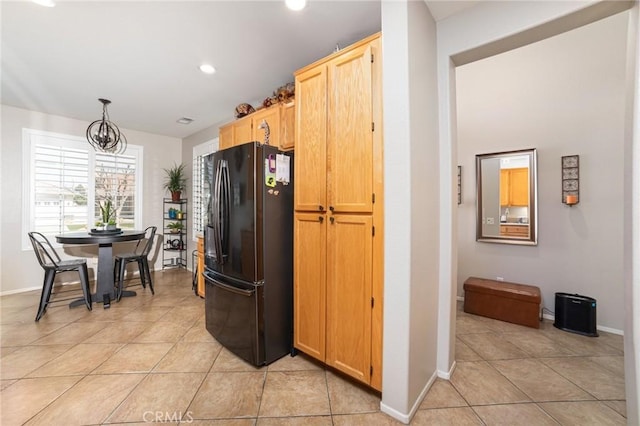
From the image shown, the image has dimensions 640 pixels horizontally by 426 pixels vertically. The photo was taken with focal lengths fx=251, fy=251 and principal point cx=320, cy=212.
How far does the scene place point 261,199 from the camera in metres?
2.04

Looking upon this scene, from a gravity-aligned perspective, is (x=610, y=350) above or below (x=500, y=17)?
below

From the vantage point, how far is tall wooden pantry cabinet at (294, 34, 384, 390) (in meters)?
1.70

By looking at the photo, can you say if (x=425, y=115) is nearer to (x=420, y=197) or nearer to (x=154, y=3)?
(x=420, y=197)

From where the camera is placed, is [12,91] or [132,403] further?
[12,91]

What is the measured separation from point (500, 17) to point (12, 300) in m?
6.36

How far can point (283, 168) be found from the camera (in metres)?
2.22

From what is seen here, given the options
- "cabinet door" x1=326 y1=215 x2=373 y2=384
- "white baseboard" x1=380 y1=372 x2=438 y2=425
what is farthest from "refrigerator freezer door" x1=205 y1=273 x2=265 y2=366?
"white baseboard" x1=380 y1=372 x2=438 y2=425

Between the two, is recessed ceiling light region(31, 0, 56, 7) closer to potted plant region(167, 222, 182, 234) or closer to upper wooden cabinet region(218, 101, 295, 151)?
upper wooden cabinet region(218, 101, 295, 151)

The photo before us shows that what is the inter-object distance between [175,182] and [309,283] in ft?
14.3

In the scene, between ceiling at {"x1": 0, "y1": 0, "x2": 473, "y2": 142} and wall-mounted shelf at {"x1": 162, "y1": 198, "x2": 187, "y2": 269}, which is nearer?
ceiling at {"x1": 0, "y1": 0, "x2": 473, "y2": 142}

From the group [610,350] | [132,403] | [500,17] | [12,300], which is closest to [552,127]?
[500,17]

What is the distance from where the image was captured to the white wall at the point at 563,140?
8.52 feet

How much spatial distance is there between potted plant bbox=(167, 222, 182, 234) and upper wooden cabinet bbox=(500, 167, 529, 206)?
18.7 feet

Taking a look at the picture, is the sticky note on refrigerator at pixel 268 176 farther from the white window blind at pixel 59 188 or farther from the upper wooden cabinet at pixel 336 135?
the white window blind at pixel 59 188
